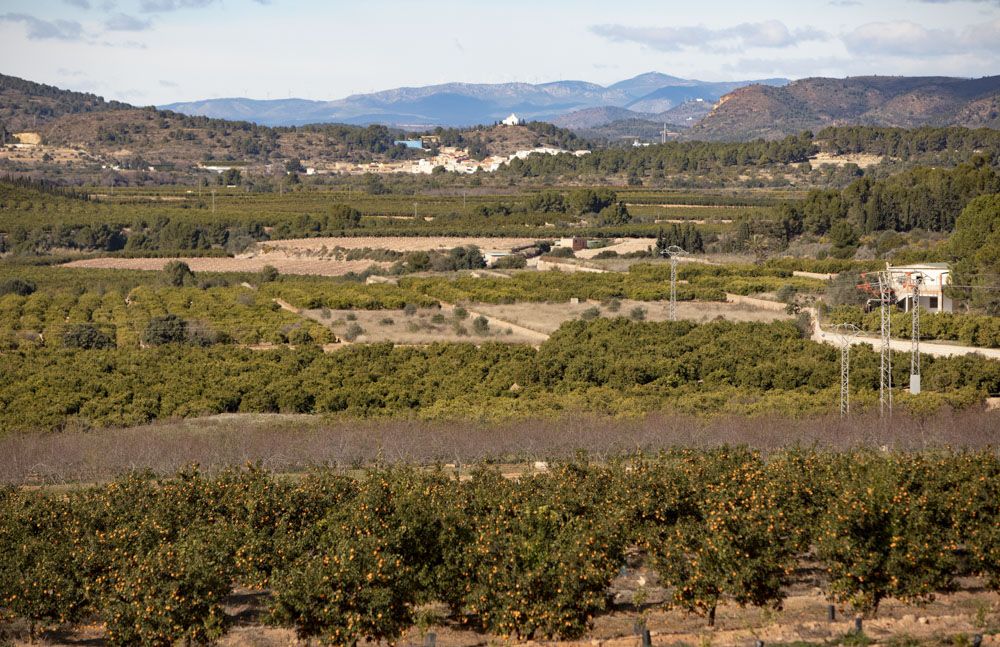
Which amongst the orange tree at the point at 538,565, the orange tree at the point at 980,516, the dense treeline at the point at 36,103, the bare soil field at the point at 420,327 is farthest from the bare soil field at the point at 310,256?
the dense treeline at the point at 36,103

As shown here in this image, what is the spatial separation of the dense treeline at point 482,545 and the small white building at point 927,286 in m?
23.4

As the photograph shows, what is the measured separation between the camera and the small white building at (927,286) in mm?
39844

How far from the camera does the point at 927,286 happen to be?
4159 centimetres

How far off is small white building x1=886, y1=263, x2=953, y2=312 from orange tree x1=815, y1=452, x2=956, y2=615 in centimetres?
2499

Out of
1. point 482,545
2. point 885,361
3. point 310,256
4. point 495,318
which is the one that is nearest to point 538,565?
point 482,545

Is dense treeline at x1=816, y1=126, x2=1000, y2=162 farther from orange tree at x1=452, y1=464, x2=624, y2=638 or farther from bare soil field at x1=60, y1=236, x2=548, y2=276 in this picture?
orange tree at x1=452, y1=464, x2=624, y2=638

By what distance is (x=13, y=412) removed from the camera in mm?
27906

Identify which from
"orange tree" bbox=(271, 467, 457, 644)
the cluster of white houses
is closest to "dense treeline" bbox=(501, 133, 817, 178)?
the cluster of white houses

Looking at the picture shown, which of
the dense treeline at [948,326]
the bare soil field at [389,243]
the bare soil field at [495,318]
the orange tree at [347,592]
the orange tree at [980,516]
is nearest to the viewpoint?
the orange tree at [347,592]

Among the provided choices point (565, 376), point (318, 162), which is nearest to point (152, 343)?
point (565, 376)

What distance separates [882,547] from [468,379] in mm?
17290

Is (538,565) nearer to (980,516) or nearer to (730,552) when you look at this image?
(730,552)

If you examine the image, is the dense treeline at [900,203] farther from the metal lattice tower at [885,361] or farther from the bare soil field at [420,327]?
the metal lattice tower at [885,361]

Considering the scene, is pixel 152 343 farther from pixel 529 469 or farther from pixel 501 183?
pixel 501 183
